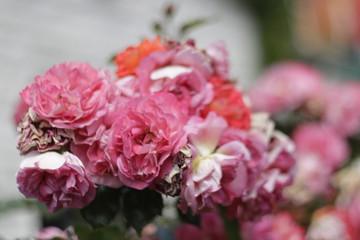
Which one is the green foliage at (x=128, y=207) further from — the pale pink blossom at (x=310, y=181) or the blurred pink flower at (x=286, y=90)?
the blurred pink flower at (x=286, y=90)

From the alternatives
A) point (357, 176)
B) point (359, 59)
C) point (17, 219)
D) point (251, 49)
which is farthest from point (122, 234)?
point (359, 59)

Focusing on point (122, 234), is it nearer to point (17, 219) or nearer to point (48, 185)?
point (48, 185)

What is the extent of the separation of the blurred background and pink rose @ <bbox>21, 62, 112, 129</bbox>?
0.77 feet

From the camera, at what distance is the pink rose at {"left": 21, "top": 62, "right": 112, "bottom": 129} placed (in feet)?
2.29

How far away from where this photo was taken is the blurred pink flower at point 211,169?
0.74 m

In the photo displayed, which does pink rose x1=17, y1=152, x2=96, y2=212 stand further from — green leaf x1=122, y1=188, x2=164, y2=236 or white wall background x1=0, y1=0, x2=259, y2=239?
white wall background x1=0, y1=0, x2=259, y2=239

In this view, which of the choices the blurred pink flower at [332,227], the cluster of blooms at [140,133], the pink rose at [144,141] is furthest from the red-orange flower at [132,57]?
the blurred pink flower at [332,227]

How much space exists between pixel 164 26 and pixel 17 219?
157 cm

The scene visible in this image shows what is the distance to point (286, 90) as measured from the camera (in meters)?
1.96

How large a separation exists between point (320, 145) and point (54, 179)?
1.15 meters

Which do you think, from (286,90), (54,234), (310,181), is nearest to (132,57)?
(54,234)

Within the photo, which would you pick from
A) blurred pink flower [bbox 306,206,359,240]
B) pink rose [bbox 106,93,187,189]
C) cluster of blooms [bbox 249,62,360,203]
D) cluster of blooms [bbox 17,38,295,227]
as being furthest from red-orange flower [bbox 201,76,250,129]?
cluster of blooms [bbox 249,62,360,203]

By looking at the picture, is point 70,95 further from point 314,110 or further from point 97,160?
point 314,110

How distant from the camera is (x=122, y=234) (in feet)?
2.89
